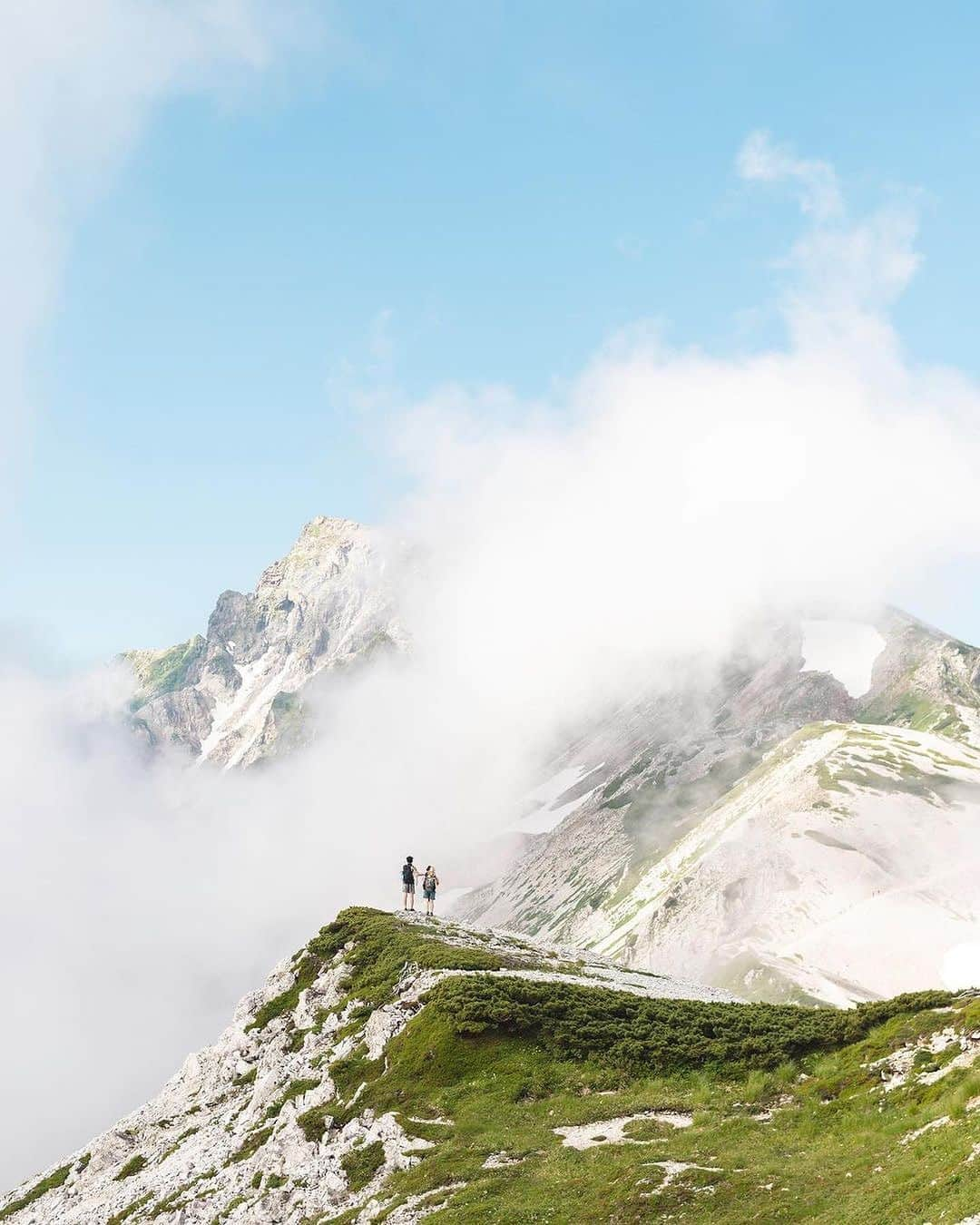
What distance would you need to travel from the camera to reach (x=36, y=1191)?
6406 cm

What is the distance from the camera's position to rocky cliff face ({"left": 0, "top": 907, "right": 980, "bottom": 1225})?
29859mm

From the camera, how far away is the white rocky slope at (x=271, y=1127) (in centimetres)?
4050

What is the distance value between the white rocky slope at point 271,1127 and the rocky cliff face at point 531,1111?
16cm

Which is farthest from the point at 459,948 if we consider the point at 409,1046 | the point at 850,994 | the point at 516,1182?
the point at 850,994

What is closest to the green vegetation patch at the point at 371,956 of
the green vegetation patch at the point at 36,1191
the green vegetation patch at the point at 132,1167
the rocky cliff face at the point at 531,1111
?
the rocky cliff face at the point at 531,1111

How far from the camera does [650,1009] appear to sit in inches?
2016

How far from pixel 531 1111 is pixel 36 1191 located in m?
42.9

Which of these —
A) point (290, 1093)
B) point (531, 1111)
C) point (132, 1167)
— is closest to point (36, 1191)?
point (132, 1167)

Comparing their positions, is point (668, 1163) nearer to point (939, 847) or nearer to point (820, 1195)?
point (820, 1195)

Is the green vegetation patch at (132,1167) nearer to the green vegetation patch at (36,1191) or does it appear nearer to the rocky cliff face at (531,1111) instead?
the rocky cliff face at (531,1111)

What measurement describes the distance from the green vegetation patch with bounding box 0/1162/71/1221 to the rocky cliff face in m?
0.26

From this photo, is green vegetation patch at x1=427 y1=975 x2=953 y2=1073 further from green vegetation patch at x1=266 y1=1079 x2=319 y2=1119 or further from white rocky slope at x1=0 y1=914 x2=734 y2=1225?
green vegetation patch at x1=266 y1=1079 x2=319 y2=1119

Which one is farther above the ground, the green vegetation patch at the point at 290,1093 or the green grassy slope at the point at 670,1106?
the green vegetation patch at the point at 290,1093

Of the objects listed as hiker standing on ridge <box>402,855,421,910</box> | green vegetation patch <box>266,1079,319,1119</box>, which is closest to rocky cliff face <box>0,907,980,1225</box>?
green vegetation patch <box>266,1079,319,1119</box>
